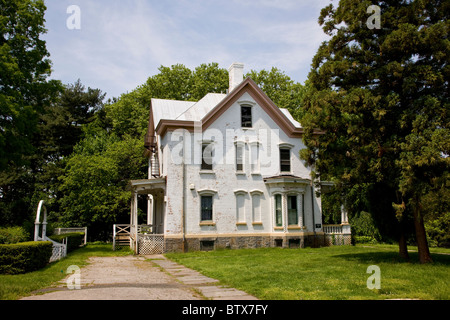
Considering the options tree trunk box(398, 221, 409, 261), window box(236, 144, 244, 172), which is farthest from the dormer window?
tree trunk box(398, 221, 409, 261)

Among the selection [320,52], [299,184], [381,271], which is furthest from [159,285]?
[299,184]

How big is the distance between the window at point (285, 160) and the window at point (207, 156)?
4.82 m

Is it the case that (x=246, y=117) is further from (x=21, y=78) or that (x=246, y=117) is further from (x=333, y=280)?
(x=333, y=280)

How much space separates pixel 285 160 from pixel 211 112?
5868 mm

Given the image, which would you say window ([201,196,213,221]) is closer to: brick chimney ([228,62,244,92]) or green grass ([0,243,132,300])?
brick chimney ([228,62,244,92])

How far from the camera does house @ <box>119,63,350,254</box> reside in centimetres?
2209

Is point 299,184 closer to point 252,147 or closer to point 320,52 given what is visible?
point 252,147

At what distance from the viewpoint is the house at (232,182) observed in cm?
2209

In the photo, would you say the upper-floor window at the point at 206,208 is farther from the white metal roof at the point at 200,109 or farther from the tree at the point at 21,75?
the tree at the point at 21,75

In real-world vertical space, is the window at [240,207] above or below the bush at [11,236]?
above

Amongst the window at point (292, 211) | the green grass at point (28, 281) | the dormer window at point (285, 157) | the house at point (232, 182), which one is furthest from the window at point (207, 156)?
the green grass at point (28, 281)

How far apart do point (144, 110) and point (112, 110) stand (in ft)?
17.1

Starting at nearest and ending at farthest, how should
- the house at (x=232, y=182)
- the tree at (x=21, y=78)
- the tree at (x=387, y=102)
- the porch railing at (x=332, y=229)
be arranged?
the tree at (x=387, y=102)
the tree at (x=21, y=78)
the house at (x=232, y=182)
the porch railing at (x=332, y=229)

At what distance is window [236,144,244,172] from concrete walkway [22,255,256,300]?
34.5ft
